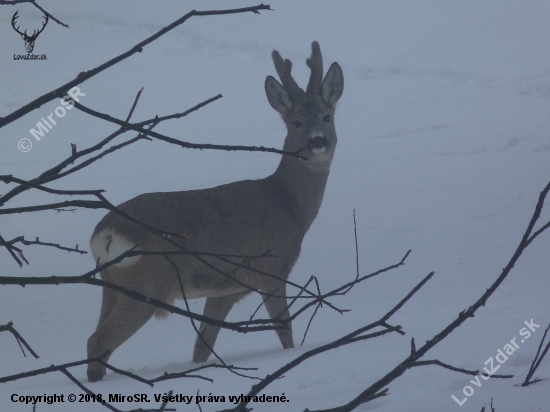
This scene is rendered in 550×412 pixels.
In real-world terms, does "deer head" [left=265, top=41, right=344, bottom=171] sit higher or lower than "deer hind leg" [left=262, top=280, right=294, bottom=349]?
higher

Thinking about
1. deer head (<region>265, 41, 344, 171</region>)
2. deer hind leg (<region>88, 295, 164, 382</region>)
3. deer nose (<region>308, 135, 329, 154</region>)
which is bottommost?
deer hind leg (<region>88, 295, 164, 382</region>)

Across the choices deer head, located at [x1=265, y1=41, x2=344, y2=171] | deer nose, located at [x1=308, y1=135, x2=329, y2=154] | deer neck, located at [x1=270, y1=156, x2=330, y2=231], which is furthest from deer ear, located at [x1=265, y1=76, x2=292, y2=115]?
deer nose, located at [x1=308, y1=135, x2=329, y2=154]

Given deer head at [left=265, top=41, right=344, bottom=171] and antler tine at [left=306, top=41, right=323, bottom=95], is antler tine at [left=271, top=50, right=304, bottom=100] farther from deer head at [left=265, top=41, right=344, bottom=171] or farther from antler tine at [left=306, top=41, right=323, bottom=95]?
antler tine at [left=306, top=41, right=323, bottom=95]

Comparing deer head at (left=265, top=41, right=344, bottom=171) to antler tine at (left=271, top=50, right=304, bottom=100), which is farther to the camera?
antler tine at (left=271, top=50, right=304, bottom=100)

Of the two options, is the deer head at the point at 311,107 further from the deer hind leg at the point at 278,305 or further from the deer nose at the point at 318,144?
the deer hind leg at the point at 278,305

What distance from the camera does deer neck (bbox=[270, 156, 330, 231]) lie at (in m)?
6.48

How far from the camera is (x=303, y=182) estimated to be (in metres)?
6.58

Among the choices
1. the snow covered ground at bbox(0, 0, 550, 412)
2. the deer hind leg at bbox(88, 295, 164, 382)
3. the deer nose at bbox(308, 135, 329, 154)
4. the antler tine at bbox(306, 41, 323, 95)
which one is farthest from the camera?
the antler tine at bbox(306, 41, 323, 95)

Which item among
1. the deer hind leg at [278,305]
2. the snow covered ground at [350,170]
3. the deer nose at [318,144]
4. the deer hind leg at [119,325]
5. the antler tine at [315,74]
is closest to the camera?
the snow covered ground at [350,170]

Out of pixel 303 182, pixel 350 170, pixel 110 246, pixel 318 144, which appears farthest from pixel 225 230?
pixel 350 170

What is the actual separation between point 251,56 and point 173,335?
19.8m

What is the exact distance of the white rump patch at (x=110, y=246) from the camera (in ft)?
16.1

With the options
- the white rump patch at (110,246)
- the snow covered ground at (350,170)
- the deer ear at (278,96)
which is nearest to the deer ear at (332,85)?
the deer ear at (278,96)

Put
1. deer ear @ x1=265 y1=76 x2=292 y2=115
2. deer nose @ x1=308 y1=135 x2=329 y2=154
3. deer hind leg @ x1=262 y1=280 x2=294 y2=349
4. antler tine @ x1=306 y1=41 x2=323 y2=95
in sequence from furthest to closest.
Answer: antler tine @ x1=306 y1=41 x2=323 y2=95 → deer ear @ x1=265 y1=76 x2=292 y2=115 → deer nose @ x1=308 y1=135 x2=329 y2=154 → deer hind leg @ x1=262 y1=280 x2=294 y2=349
